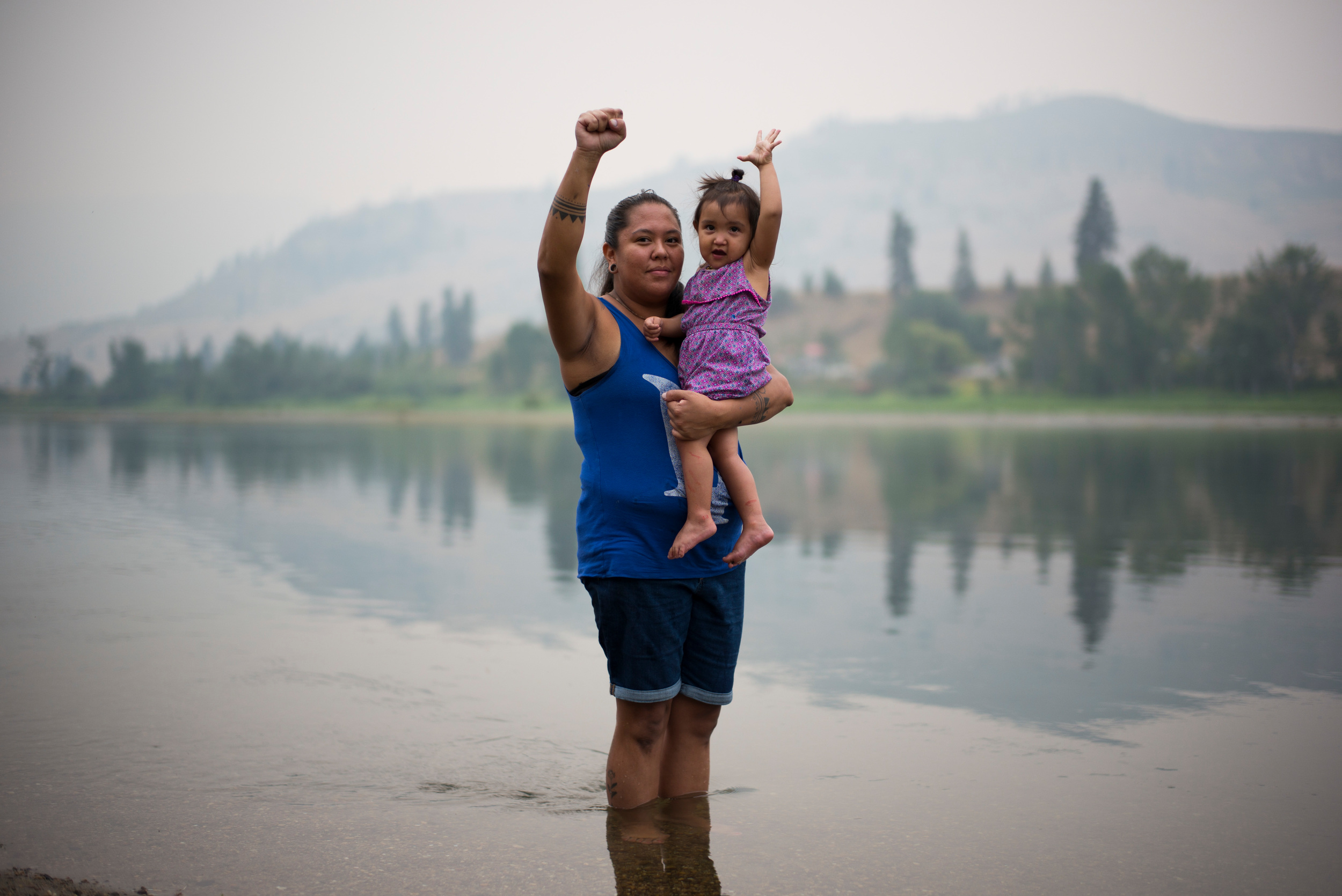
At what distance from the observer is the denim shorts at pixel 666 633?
131 inches

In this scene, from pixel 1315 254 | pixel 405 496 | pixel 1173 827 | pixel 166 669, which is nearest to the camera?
pixel 1173 827

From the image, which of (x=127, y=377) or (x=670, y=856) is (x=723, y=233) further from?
(x=127, y=377)

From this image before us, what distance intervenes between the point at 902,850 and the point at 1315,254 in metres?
102

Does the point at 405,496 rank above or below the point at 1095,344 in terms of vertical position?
below

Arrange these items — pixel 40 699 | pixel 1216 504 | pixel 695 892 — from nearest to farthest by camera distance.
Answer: pixel 695 892, pixel 40 699, pixel 1216 504

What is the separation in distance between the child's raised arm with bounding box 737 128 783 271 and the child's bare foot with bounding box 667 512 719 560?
0.88 metres

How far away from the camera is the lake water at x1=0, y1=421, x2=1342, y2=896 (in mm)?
3391

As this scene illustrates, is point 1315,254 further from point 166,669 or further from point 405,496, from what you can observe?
point 166,669

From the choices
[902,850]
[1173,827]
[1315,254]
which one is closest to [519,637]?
[902,850]

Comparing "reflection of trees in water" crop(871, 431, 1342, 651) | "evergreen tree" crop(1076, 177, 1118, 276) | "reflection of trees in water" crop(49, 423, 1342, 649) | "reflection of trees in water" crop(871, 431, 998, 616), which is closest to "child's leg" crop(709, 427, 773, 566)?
"reflection of trees in water" crop(871, 431, 1342, 651)

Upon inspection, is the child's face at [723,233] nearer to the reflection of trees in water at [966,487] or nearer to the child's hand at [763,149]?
the child's hand at [763,149]

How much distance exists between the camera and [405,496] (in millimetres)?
16391

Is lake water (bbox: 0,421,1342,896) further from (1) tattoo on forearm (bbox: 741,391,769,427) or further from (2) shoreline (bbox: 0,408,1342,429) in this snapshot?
(2) shoreline (bbox: 0,408,1342,429)

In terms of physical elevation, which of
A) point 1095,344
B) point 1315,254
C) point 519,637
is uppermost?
point 1315,254
